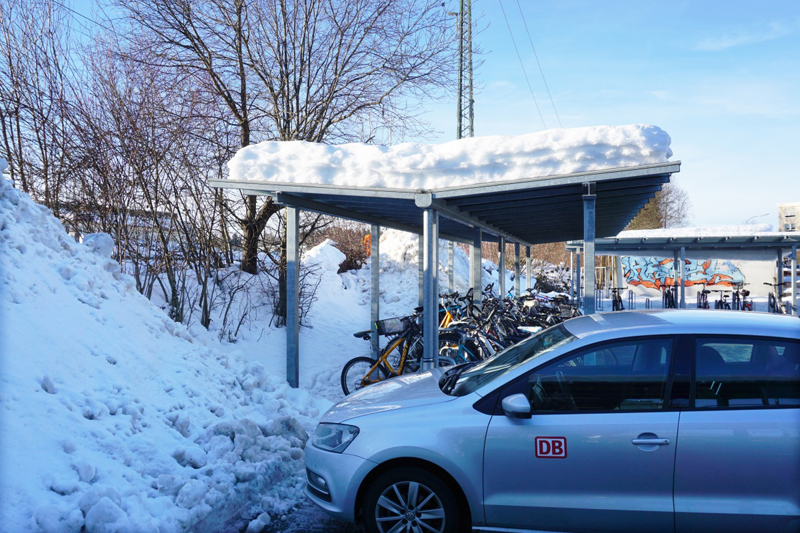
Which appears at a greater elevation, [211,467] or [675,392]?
[675,392]

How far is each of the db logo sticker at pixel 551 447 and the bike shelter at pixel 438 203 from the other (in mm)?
3250

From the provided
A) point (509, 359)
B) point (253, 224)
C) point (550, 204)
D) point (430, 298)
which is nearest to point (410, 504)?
point (509, 359)

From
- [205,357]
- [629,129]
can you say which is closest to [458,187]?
[629,129]

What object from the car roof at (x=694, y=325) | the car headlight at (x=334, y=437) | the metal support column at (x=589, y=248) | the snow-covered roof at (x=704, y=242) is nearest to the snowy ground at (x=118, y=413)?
the car headlight at (x=334, y=437)

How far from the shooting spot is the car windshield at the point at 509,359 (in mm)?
3555

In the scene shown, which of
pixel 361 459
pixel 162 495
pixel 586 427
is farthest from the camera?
pixel 162 495

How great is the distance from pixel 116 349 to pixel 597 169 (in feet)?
16.7

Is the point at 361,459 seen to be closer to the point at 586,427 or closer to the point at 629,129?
the point at 586,427

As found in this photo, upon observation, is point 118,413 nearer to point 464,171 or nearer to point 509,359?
point 509,359

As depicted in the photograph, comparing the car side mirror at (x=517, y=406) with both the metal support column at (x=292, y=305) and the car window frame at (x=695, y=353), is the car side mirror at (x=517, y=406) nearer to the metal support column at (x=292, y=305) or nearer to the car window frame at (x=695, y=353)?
the car window frame at (x=695, y=353)

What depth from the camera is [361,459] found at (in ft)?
11.0

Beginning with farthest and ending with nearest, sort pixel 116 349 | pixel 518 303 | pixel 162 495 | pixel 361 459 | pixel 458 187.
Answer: pixel 518 303 < pixel 458 187 < pixel 116 349 < pixel 162 495 < pixel 361 459

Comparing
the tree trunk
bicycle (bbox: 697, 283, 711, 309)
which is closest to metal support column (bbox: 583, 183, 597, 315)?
the tree trunk

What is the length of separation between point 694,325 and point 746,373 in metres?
0.36
